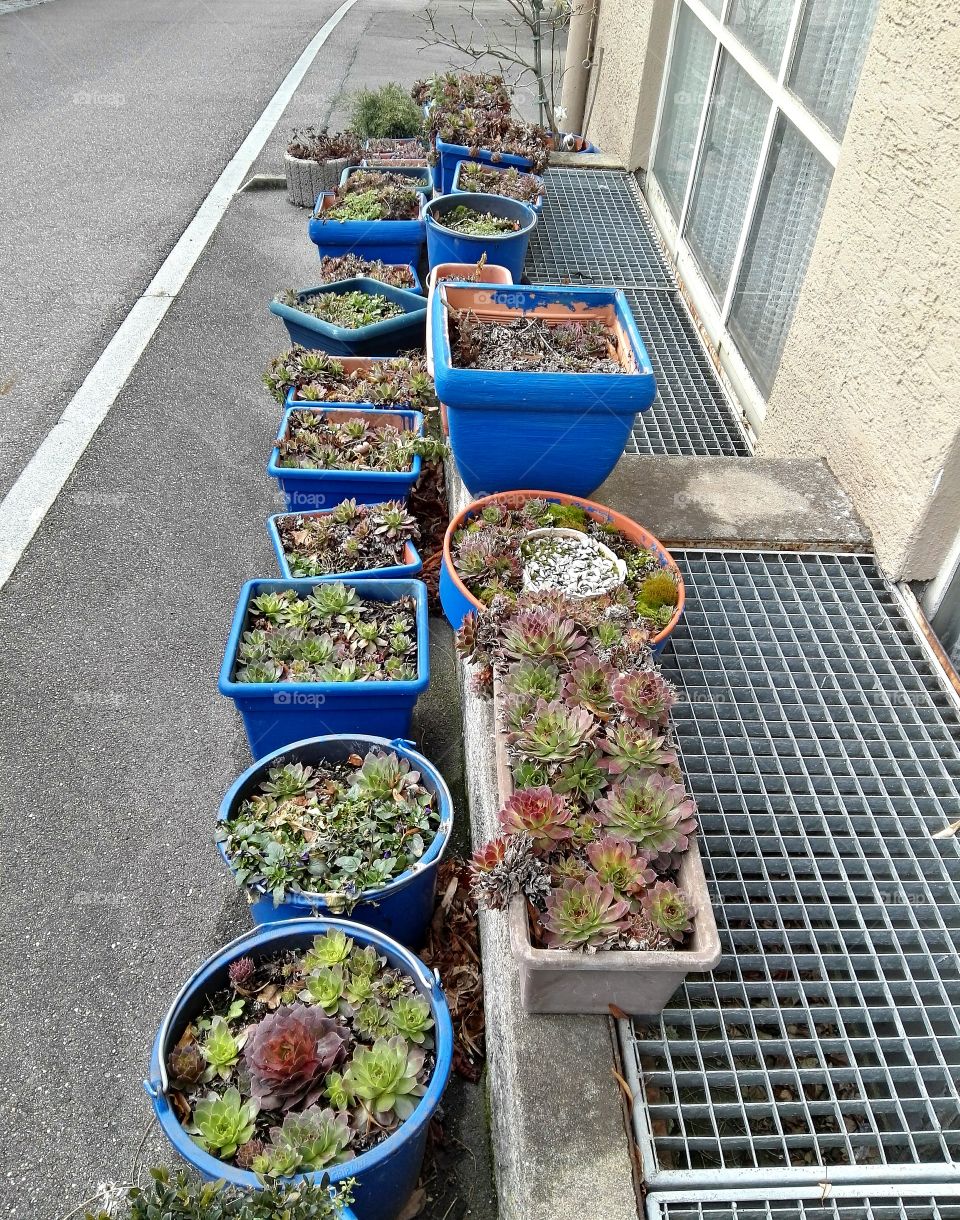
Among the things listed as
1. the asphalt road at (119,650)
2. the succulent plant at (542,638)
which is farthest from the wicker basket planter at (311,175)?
the succulent plant at (542,638)

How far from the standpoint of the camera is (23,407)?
425 cm

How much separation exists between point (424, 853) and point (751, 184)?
120 inches

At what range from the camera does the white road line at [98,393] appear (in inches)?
140

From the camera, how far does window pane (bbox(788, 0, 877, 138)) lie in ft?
9.08

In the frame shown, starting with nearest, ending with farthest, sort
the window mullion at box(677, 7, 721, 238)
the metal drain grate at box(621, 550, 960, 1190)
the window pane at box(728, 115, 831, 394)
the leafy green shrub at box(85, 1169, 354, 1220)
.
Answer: the leafy green shrub at box(85, 1169, 354, 1220)
the metal drain grate at box(621, 550, 960, 1190)
the window pane at box(728, 115, 831, 394)
the window mullion at box(677, 7, 721, 238)

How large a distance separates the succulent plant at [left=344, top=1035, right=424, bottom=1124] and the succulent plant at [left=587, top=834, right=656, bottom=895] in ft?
1.66

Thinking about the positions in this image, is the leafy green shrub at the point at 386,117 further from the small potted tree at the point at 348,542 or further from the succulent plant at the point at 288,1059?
the succulent plant at the point at 288,1059

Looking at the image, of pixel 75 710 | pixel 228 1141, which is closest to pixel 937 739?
pixel 228 1141

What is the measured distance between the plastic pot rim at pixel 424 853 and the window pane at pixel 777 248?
2128 mm

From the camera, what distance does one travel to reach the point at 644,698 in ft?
5.84

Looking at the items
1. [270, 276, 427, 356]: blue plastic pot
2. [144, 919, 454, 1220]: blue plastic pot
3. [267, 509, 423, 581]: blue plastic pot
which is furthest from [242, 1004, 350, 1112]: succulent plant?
[270, 276, 427, 356]: blue plastic pot

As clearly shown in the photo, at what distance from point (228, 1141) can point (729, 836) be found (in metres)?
1.14

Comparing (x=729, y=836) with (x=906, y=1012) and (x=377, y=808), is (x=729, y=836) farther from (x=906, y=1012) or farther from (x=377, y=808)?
(x=377, y=808)

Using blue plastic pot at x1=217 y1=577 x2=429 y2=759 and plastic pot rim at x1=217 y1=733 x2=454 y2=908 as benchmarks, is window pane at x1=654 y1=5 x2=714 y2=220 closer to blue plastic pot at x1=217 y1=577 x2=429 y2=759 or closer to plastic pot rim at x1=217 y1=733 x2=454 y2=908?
blue plastic pot at x1=217 y1=577 x2=429 y2=759
